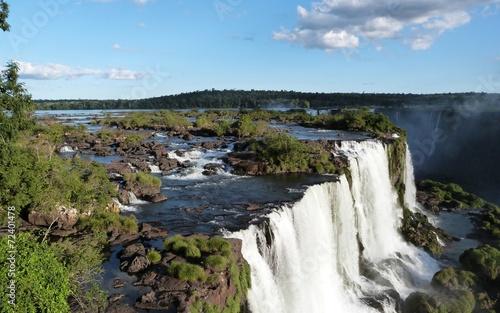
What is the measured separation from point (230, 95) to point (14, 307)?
172093 millimetres

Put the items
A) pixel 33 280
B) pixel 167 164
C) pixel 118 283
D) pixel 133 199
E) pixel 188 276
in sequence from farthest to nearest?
pixel 167 164 → pixel 133 199 → pixel 118 283 → pixel 188 276 → pixel 33 280

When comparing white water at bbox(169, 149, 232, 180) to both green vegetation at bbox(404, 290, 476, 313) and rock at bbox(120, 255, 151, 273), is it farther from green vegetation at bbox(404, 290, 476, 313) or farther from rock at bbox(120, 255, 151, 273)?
green vegetation at bbox(404, 290, 476, 313)

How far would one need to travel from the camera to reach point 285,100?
14975 cm

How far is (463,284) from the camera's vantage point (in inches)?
791

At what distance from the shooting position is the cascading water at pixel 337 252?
46.6 ft

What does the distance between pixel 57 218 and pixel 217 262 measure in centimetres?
768

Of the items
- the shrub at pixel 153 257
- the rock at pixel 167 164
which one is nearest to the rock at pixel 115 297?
the shrub at pixel 153 257

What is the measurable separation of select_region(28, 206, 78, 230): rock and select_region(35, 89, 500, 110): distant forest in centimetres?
9654

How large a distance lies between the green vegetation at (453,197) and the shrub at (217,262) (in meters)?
32.4

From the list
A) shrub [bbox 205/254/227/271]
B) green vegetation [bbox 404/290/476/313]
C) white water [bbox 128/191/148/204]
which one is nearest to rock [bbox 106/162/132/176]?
white water [bbox 128/191/148/204]

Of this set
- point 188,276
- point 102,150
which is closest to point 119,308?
point 188,276

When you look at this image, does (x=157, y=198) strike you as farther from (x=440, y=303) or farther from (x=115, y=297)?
(x=440, y=303)

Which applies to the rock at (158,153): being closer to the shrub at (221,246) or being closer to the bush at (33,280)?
the shrub at (221,246)

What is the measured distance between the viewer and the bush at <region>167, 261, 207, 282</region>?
11.0 metres
